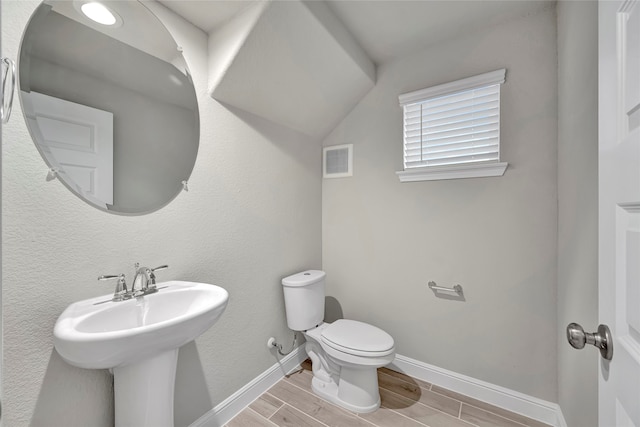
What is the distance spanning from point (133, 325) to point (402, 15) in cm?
205

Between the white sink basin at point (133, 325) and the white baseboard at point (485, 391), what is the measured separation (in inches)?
58.8

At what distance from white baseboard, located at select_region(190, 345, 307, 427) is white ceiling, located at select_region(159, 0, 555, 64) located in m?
2.02

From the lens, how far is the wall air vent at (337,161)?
2193mm

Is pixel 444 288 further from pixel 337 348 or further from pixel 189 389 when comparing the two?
pixel 189 389

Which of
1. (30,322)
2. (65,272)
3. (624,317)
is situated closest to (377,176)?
(624,317)

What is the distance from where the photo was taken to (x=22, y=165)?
0.95 metres

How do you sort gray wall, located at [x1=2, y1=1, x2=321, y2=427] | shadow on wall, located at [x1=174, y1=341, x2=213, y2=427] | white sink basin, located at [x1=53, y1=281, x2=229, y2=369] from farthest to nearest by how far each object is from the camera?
shadow on wall, located at [x1=174, y1=341, x2=213, y2=427] < gray wall, located at [x1=2, y1=1, x2=321, y2=427] < white sink basin, located at [x1=53, y1=281, x2=229, y2=369]

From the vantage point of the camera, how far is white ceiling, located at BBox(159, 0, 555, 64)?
138cm

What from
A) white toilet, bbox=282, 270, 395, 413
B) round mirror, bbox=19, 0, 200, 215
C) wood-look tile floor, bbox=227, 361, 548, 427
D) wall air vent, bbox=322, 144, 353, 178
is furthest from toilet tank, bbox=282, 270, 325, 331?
round mirror, bbox=19, 0, 200, 215

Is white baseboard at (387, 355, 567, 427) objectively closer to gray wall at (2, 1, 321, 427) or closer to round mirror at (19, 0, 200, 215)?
gray wall at (2, 1, 321, 427)

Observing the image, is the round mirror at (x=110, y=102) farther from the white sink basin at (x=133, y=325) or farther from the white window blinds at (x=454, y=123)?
the white window blinds at (x=454, y=123)

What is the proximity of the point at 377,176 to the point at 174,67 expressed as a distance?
1.40 metres

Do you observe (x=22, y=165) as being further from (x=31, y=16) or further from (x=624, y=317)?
(x=624, y=317)

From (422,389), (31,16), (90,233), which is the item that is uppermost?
(31,16)
